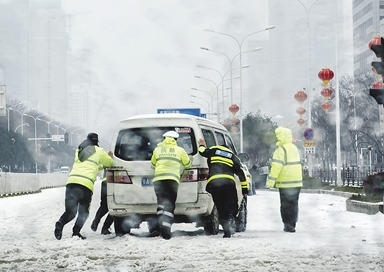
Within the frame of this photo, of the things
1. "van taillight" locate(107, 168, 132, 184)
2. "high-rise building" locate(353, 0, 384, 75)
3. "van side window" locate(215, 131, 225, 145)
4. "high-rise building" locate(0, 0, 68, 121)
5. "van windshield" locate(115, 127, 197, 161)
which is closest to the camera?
"van taillight" locate(107, 168, 132, 184)

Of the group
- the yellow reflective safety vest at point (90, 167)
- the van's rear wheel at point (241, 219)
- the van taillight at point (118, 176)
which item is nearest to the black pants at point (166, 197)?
the van taillight at point (118, 176)

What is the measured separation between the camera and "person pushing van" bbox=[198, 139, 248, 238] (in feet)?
40.9

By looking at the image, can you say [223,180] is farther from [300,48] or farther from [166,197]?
[300,48]

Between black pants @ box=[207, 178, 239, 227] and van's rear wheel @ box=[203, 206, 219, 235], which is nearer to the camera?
black pants @ box=[207, 178, 239, 227]

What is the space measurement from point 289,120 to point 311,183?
119 ft

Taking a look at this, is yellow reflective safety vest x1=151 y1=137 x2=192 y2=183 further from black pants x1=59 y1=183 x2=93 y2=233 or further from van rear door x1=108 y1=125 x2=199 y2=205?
black pants x1=59 y1=183 x2=93 y2=233

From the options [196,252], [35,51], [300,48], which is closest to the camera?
[196,252]

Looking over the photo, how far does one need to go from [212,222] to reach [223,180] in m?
0.94

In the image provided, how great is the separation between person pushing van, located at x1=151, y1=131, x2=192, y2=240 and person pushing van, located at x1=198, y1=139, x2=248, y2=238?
0.40 meters

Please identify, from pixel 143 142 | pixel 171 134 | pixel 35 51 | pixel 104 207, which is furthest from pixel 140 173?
pixel 35 51

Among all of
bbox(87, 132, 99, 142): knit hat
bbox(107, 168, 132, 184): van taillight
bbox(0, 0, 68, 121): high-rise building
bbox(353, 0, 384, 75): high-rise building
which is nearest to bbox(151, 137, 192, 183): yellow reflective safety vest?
bbox(107, 168, 132, 184): van taillight

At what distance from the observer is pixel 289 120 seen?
75.9 meters

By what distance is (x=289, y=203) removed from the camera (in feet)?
45.4

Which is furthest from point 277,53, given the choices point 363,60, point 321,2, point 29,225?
point 363,60
